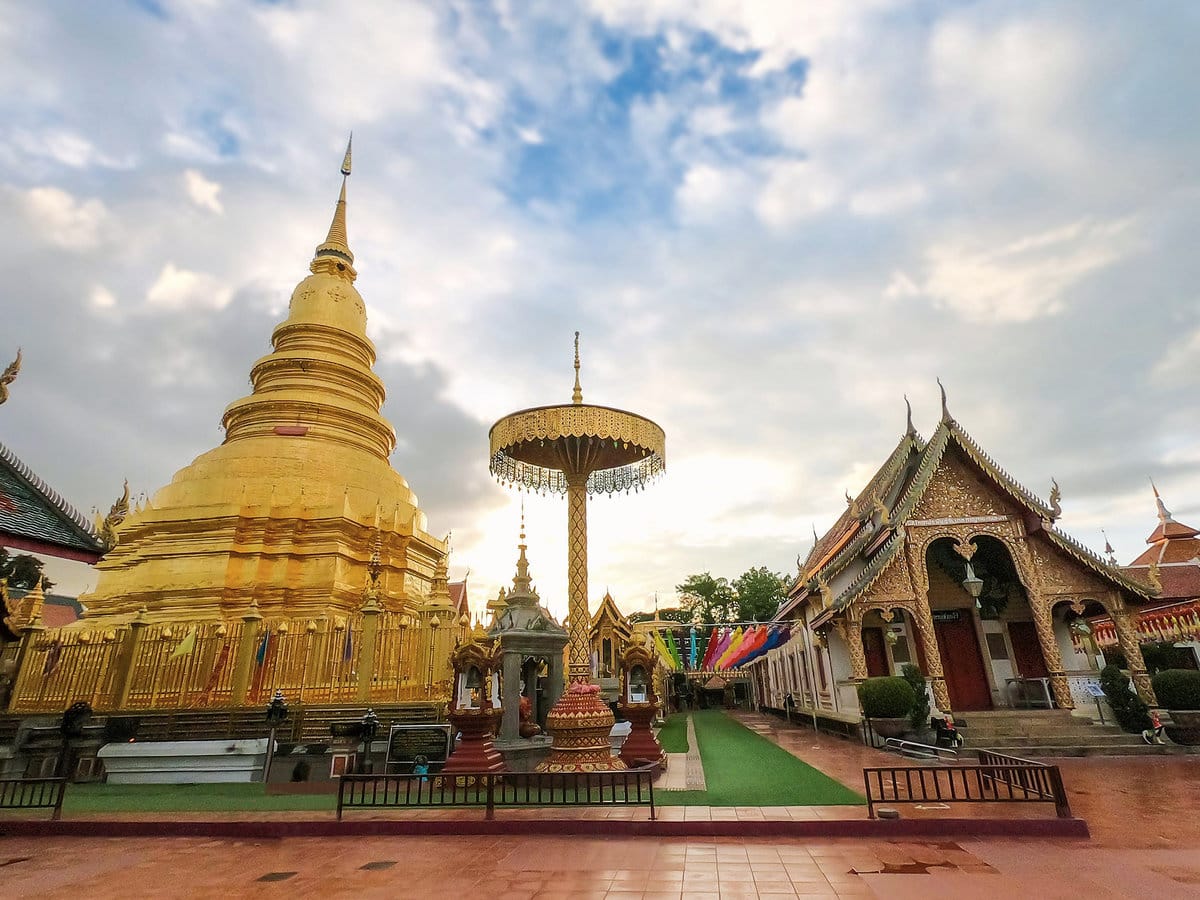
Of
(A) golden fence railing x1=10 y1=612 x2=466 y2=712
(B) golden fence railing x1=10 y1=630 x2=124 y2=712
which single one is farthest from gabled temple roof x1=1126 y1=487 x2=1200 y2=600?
(B) golden fence railing x1=10 y1=630 x2=124 y2=712

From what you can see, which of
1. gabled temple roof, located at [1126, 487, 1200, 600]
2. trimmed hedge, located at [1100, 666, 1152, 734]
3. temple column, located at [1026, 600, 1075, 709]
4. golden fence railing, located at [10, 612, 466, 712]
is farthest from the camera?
gabled temple roof, located at [1126, 487, 1200, 600]

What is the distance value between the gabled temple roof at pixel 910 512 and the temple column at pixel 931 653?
1211 millimetres

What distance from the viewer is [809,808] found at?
715 cm

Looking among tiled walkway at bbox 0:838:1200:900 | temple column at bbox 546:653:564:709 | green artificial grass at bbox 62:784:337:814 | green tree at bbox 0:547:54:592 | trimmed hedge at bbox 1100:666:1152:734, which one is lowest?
tiled walkway at bbox 0:838:1200:900

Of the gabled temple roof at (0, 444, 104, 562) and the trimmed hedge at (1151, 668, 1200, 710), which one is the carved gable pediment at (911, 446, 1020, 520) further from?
the gabled temple roof at (0, 444, 104, 562)

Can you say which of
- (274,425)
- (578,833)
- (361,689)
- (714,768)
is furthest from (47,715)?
(714,768)

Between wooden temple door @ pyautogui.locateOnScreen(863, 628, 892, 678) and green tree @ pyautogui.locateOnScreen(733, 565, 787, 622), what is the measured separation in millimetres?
25789

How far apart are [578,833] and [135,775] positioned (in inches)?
367

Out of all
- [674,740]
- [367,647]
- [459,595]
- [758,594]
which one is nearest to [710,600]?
[758,594]

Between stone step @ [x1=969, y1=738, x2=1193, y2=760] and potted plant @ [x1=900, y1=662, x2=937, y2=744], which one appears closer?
stone step @ [x1=969, y1=738, x2=1193, y2=760]

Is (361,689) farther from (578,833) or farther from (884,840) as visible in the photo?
(884,840)

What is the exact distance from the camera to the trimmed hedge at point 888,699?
1332 cm

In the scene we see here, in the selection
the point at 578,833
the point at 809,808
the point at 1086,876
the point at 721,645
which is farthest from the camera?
the point at 721,645

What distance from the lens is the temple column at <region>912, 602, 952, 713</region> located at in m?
14.1
